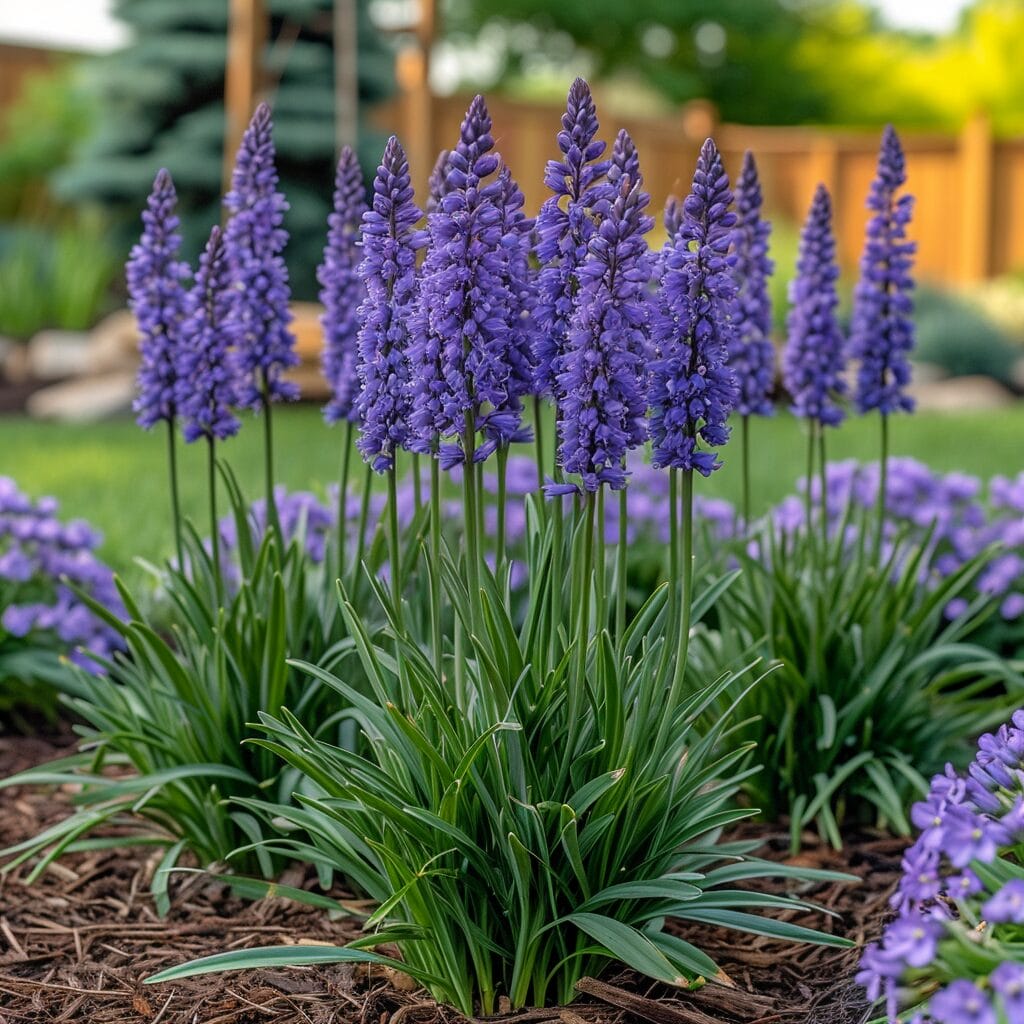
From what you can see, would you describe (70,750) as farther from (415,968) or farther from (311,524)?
(415,968)

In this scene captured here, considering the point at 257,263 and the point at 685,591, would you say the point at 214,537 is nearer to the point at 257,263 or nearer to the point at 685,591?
the point at 257,263

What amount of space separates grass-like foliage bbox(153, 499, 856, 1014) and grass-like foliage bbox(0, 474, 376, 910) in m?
0.55

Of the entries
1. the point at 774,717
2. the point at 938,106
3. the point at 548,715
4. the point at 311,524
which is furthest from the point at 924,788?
the point at 938,106

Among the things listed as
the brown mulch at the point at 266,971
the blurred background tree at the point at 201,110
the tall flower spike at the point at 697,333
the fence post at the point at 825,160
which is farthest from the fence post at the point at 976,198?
the tall flower spike at the point at 697,333

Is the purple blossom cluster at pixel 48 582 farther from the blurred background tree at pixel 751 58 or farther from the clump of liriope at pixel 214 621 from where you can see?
the blurred background tree at pixel 751 58

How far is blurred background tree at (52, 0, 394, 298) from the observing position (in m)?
13.9

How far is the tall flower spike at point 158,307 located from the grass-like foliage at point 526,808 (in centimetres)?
104

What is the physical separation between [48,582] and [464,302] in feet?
9.00

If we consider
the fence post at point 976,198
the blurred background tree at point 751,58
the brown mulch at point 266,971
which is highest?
the blurred background tree at point 751,58

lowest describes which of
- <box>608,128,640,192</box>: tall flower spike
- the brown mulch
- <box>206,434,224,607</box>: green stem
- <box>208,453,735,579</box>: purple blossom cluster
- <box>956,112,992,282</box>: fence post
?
the brown mulch

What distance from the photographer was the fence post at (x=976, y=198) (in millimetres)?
22109

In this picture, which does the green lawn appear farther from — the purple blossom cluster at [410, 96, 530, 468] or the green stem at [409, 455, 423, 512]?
the purple blossom cluster at [410, 96, 530, 468]

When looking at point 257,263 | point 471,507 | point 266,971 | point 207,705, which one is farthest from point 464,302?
point 266,971

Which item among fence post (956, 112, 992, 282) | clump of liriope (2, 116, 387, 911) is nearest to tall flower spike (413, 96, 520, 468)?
clump of liriope (2, 116, 387, 911)
